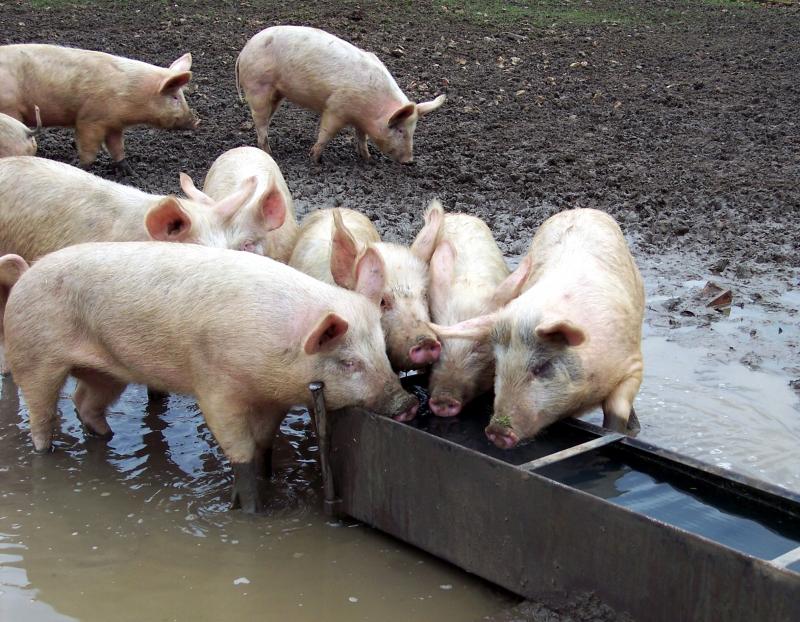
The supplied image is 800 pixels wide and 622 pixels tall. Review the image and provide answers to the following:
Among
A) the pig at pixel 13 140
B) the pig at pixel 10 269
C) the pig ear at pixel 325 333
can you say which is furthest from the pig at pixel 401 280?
the pig at pixel 13 140

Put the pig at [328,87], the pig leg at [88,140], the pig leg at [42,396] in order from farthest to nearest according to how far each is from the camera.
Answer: the pig at [328,87]
the pig leg at [88,140]
the pig leg at [42,396]

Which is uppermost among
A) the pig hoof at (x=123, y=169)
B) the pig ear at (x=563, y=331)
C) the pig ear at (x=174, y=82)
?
the pig ear at (x=174, y=82)

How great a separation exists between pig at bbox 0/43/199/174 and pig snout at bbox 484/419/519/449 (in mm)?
6192

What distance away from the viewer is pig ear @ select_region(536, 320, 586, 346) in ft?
12.8

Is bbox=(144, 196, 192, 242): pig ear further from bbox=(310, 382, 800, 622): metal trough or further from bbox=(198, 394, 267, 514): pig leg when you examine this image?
bbox=(310, 382, 800, 622): metal trough

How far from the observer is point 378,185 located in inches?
367

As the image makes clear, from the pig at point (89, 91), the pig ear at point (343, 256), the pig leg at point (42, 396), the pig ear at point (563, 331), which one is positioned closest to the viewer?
the pig ear at point (563, 331)

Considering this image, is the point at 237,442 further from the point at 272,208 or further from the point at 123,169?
the point at 123,169

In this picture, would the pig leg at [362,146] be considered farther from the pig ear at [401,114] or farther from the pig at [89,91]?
the pig at [89,91]

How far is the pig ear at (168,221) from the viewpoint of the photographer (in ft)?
16.3

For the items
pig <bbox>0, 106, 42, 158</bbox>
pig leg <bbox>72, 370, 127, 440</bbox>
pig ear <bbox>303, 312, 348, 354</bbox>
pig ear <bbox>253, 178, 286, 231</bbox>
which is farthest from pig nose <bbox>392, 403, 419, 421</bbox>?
pig <bbox>0, 106, 42, 158</bbox>

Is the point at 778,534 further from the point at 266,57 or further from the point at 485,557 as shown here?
the point at 266,57

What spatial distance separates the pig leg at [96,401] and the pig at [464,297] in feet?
4.82

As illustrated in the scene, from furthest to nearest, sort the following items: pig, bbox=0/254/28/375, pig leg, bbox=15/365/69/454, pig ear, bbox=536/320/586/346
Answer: pig, bbox=0/254/28/375, pig leg, bbox=15/365/69/454, pig ear, bbox=536/320/586/346
